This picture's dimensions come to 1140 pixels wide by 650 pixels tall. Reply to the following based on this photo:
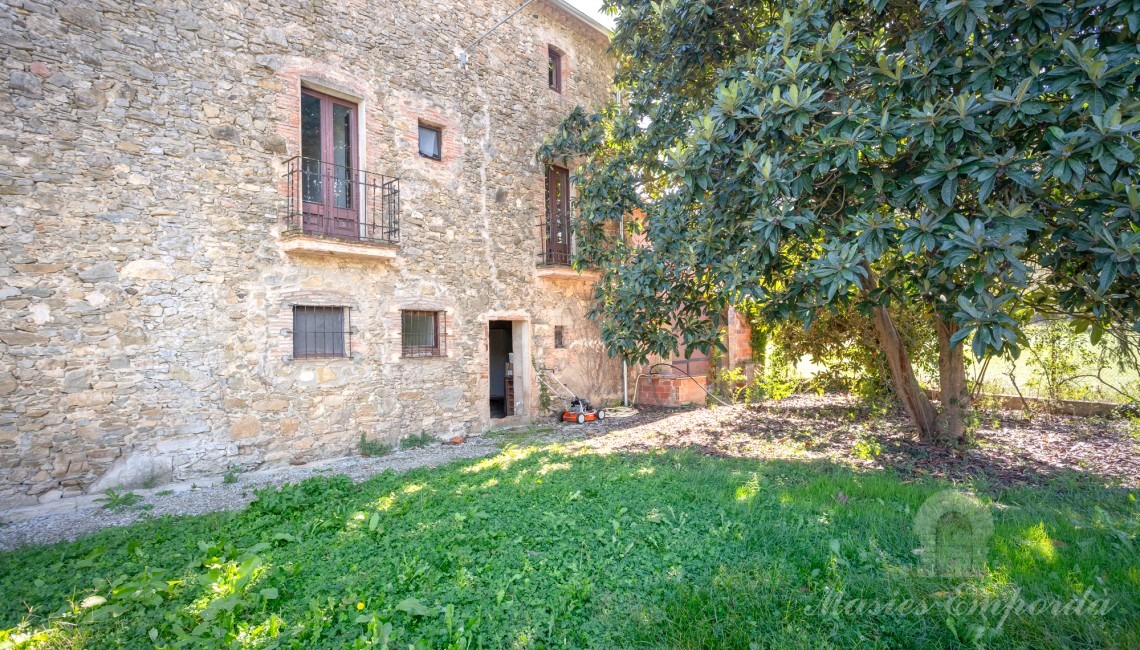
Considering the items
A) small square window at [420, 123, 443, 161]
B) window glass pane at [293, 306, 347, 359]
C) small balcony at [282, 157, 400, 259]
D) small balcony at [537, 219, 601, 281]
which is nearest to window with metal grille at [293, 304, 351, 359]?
window glass pane at [293, 306, 347, 359]

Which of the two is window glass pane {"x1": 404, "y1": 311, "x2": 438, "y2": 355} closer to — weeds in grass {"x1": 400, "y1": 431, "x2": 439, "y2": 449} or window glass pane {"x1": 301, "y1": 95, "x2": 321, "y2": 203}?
weeds in grass {"x1": 400, "y1": 431, "x2": 439, "y2": 449}

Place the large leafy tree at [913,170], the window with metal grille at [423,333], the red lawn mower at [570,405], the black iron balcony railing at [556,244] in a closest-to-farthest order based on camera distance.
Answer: the large leafy tree at [913,170] → the window with metal grille at [423,333] → the red lawn mower at [570,405] → the black iron balcony railing at [556,244]

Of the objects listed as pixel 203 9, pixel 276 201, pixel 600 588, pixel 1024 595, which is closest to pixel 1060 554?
pixel 1024 595

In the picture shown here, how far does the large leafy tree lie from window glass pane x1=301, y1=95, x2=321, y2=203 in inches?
160

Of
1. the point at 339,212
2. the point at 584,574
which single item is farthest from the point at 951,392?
the point at 339,212

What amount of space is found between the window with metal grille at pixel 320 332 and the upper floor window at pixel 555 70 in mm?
6004

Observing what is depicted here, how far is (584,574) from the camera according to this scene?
3135mm

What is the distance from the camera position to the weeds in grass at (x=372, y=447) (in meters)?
7.14

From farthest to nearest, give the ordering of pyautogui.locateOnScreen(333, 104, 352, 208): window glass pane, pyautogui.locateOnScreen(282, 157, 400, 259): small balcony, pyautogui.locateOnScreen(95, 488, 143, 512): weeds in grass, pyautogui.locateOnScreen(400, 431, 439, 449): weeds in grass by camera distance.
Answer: pyautogui.locateOnScreen(400, 431, 439, 449): weeds in grass → pyautogui.locateOnScreen(333, 104, 352, 208): window glass pane → pyautogui.locateOnScreen(282, 157, 400, 259): small balcony → pyautogui.locateOnScreen(95, 488, 143, 512): weeds in grass

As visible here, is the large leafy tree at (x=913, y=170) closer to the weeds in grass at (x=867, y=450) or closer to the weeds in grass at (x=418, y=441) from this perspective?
the weeds in grass at (x=867, y=450)

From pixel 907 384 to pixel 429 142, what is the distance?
749 cm

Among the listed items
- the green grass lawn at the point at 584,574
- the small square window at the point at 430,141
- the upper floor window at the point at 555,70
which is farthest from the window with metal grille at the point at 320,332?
the upper floor window at the point at 555,70

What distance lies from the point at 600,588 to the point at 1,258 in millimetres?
5879

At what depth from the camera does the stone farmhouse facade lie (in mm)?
5062
